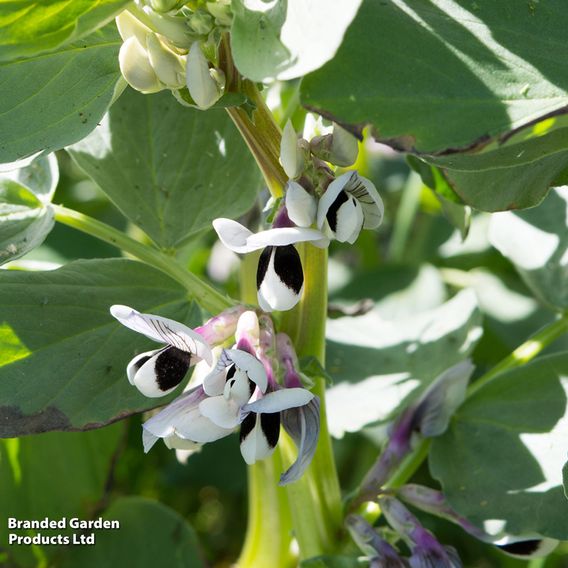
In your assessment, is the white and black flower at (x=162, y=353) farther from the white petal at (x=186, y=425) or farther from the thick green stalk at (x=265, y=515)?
the thick green stalk at (x=265, y=515)

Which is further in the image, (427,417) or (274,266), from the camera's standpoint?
(427,417)

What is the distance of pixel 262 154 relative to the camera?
0.77m

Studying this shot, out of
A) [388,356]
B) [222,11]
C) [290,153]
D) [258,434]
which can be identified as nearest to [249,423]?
[258,434]

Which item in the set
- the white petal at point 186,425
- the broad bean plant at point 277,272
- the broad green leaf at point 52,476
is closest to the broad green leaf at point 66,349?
the broad bean plant at point 277,272

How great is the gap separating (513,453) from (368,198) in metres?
0.39

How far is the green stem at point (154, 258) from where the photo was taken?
882mm

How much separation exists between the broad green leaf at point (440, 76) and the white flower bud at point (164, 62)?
128 millimetres

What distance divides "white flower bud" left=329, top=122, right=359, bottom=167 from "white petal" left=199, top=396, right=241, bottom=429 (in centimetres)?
22

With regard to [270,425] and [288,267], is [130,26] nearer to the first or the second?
[288,267]

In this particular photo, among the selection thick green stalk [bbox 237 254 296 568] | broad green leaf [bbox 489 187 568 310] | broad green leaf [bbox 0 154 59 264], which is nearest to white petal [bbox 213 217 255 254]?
broad green leaf [bbox 0 154 59 264]

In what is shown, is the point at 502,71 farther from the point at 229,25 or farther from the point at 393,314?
the point at 393,314

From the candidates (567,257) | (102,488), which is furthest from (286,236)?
(102,488)

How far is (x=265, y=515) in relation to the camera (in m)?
1.08

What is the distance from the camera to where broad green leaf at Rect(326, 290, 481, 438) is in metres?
1.06
